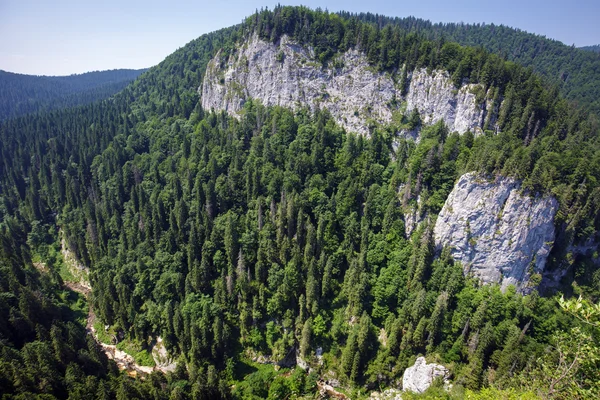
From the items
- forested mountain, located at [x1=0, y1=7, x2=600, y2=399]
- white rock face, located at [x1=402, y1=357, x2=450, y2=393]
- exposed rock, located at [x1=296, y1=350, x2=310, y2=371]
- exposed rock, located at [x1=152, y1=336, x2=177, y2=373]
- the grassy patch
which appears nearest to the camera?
white rock face, located at [x1=402, y1=357, x2=450, y2=393]

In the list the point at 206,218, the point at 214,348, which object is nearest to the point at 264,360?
the point at 214,348

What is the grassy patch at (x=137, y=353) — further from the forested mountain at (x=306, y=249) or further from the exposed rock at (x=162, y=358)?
the exposed rock at (x=162, y=358)

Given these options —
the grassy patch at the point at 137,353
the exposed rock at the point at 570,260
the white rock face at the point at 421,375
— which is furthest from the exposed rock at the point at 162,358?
the exposed rock at the point at 570,260

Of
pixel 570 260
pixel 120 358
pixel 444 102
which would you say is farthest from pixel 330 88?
pixel 120 358

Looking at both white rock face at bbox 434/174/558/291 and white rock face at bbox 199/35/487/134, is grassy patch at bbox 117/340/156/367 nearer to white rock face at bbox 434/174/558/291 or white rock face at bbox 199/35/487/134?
white rock face at bbox 434/174/558/291

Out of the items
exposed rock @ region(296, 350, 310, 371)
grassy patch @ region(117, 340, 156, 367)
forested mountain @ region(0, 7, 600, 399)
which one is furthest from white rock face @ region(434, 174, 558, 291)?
grassy patch @ region(117, 340, 156, 367)
